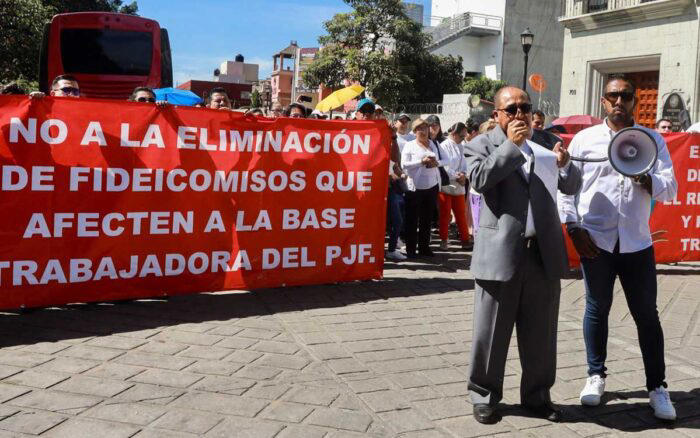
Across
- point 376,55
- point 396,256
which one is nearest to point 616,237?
point 396,256

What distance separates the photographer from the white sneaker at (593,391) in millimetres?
4047

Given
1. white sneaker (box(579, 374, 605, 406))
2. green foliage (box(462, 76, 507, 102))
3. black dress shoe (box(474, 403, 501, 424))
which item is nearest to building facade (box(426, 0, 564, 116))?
green foliage (box(462, 76, 507, 102))

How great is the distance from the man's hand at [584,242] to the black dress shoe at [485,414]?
108 centimetres

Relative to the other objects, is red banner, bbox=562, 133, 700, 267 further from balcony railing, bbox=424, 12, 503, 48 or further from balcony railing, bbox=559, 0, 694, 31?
balcony railing, bbox=424, 12, 503, 48

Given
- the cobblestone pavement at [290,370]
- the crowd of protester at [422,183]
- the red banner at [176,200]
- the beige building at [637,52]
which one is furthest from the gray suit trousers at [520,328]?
the beige building at [637,52]

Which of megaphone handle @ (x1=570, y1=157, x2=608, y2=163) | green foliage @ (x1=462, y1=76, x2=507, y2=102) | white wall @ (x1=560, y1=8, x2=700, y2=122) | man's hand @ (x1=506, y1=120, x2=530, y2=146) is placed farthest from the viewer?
green foliage @ (x1=462, y1=76, x2=507, y2=102)

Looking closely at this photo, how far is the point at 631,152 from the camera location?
4.01 m

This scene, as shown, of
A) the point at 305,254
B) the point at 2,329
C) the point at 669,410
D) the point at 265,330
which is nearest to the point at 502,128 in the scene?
the point at 669,410

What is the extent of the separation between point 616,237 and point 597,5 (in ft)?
73.7

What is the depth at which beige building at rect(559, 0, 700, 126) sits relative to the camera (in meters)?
20.4

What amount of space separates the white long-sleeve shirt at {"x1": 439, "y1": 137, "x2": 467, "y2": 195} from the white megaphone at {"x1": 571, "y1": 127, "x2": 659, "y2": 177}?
17.6 ft

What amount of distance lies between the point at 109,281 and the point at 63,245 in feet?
1.58

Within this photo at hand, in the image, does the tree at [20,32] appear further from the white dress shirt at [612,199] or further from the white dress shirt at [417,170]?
the white dress shirt at [612,199]

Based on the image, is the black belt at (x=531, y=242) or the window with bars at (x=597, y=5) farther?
the window with bars at (x=597, y=5)
